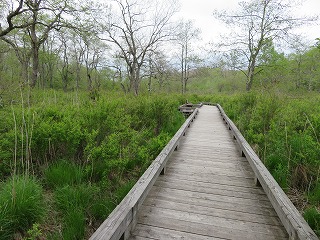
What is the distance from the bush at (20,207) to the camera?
2.35 metres

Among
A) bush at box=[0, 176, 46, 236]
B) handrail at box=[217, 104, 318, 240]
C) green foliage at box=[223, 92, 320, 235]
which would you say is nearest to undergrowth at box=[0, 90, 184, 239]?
bush at box=[0, 176, 46, 236]

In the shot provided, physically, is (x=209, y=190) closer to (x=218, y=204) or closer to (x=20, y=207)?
(x=218, y=204)

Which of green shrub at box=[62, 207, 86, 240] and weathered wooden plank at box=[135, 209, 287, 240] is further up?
weathered wooden plank at box=[135, 209, 287, 240]

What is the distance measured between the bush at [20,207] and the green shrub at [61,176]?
0.81 m

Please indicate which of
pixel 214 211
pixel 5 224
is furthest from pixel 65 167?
pixel 214 211

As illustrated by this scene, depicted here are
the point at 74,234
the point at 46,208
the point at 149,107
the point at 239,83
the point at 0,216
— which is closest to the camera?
the point at 0,216

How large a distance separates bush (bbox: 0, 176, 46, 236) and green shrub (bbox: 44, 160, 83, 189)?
0.81 metres

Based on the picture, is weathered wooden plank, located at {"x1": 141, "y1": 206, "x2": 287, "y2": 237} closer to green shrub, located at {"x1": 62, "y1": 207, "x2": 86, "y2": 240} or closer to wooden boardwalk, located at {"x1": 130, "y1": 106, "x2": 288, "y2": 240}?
wooden boardwalk, located at {"x1": 130, "y1": 106, "x2": 288, "y2": 240}

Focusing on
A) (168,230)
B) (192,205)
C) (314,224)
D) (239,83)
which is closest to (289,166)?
(314,224)

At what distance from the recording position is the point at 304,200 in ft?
11.8

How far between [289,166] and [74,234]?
13.5 ft

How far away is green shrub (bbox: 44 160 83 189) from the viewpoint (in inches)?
140

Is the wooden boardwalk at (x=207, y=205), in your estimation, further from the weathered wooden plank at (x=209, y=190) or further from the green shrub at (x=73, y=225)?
the green shrub at (x=73, y=225)

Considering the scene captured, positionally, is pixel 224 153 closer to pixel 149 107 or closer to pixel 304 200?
pixel 304 200
